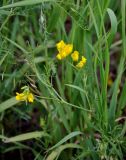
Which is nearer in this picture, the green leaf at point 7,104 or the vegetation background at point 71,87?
the vegetation background at point 71,87

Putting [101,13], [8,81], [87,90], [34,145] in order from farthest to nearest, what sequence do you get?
[34,145] → [8,81] → [87,90] → [101,13]

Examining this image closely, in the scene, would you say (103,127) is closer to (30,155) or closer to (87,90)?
(87,90)

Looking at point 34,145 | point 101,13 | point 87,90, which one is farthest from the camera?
point 34,145

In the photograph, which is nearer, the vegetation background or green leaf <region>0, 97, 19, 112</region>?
the vegetation background

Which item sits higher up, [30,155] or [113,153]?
[113,153]

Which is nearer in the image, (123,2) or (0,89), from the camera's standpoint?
(123,2)

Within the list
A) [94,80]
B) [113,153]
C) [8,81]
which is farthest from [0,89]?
[113,153]

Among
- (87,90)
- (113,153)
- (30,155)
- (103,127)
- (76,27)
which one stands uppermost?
(76,27)

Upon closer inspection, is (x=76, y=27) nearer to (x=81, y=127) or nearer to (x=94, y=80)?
(x=94, y=80)
